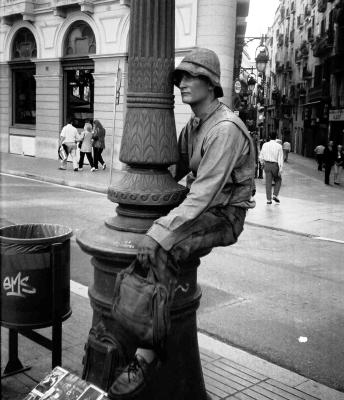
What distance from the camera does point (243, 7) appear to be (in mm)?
27766

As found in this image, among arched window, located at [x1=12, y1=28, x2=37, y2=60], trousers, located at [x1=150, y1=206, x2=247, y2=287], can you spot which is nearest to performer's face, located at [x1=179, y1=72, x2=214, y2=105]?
trousers, located at [x1=150, y1=206, x2=247, y2=287]

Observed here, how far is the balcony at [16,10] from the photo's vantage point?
79.4 ft

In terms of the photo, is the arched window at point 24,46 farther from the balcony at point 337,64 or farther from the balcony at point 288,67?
the balcony at point 288,67

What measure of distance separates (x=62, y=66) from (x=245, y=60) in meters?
79.7


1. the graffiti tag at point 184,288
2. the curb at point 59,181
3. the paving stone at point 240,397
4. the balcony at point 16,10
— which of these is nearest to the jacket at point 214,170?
the graffiti tag at point 184,288

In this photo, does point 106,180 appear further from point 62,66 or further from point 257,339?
point 257,339

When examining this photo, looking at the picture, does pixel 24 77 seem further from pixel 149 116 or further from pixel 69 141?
pixel 149 116

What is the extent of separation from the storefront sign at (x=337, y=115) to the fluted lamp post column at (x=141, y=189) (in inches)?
1399

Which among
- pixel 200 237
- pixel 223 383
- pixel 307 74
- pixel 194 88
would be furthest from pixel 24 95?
pixel 307 74

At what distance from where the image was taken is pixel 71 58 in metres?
23.0

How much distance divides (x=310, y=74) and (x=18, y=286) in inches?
2006

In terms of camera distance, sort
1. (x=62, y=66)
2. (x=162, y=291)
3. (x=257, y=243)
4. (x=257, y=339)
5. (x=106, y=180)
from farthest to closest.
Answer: (x=62, y=66)
(x=106, y=180)
(x=257, y=243)
(x=257, y=339)
(x=162, y=291)

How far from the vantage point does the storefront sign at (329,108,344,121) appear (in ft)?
119

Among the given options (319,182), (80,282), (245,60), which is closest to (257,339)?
(80,282)
